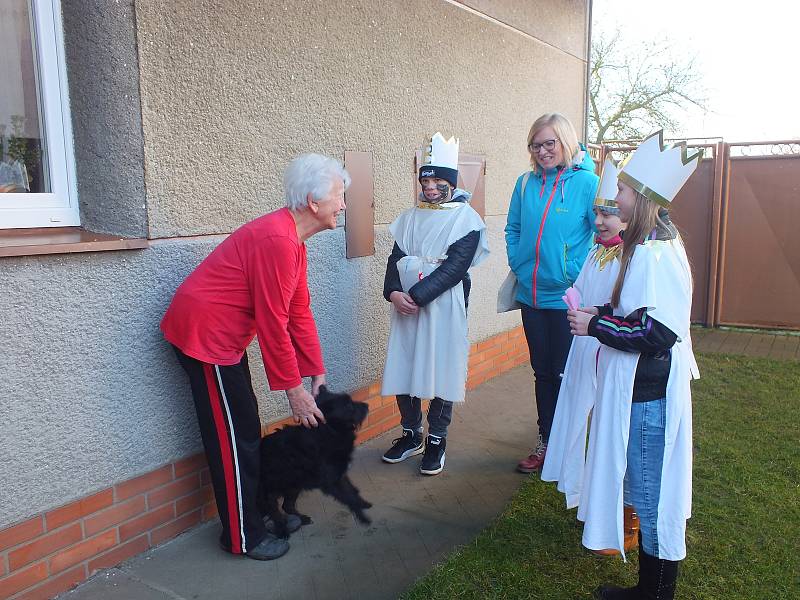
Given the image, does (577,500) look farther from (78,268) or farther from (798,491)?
(78,268)

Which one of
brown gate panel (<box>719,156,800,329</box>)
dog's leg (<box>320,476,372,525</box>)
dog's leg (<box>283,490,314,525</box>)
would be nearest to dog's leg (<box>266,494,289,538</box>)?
dog's leg (<box>283,490,314,525</box>)

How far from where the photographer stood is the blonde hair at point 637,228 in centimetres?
265

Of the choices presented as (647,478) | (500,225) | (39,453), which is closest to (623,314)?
(647,478)

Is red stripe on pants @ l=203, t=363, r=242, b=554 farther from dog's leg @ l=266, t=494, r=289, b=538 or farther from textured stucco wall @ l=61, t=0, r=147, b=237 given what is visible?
textured stucco wall @ l=61, t=0, r=147, b=237

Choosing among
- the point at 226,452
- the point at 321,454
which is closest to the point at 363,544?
the point at 321,454

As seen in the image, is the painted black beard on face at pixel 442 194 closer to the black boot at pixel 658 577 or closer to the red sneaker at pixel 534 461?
the red sneaker at pixel 534 461

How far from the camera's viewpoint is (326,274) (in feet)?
13.8

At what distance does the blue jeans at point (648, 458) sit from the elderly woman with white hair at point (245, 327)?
1.36 m

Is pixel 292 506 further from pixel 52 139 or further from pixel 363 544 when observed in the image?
pixel 52 139

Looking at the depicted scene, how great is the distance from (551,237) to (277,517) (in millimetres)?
2207

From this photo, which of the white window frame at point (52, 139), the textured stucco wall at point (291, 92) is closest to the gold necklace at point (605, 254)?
the textured stucco wall at point (291, 92)

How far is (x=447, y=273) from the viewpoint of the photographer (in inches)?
158

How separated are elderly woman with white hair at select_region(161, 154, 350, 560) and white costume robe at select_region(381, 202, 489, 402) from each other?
1049 mm

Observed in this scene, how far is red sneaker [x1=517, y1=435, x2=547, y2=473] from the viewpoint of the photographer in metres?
4.33
